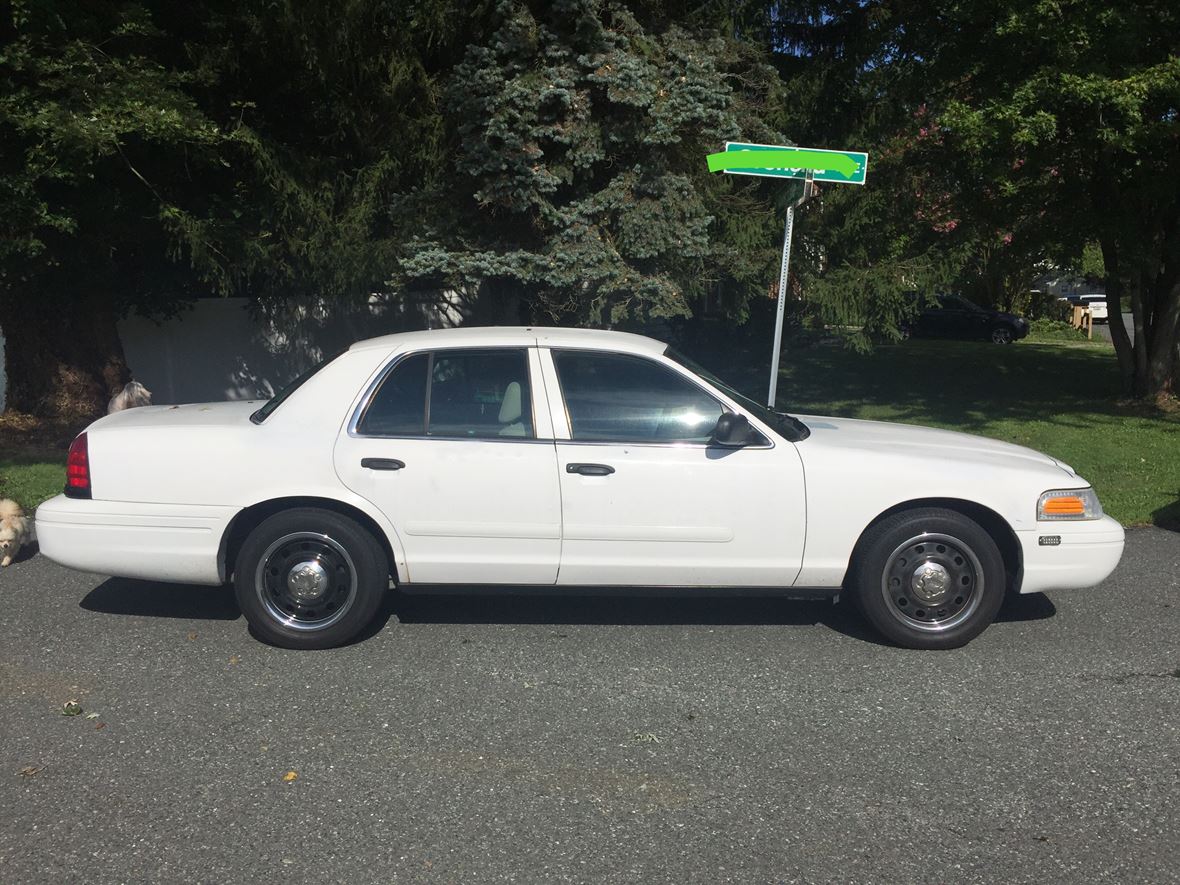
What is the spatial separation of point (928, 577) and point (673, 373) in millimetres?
1613

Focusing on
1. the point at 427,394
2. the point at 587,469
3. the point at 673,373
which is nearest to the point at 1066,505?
the point at 673,373

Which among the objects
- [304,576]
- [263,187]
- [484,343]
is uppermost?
[263,187]

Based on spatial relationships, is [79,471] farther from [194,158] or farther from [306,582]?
[194,158]

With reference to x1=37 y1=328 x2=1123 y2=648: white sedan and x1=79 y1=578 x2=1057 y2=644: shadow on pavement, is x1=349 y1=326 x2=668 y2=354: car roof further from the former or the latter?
x1=79 y1=578 x2=1057 y2=644: shadow on pavement

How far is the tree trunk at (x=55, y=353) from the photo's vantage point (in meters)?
12.1

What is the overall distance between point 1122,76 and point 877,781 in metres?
10.6

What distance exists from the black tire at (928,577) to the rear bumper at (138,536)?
3.17 metres

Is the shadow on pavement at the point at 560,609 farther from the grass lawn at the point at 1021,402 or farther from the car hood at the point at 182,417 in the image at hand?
the grass lawn at the point at 1021,402

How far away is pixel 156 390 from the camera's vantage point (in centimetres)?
1350

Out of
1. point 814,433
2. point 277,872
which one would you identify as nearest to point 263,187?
point 814,433

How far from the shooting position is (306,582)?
5590mm

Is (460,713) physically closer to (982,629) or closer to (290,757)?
(290,757)

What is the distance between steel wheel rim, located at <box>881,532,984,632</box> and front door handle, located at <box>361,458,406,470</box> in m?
2.43

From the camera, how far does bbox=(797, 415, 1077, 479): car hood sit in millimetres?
5746
